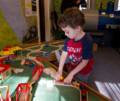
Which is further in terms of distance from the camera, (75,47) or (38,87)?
(75,47)

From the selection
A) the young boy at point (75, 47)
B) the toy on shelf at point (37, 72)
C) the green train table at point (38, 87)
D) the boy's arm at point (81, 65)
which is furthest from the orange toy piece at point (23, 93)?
the boy's arm at point (81, 65)

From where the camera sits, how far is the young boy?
1123mm

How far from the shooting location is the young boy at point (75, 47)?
3.68ft

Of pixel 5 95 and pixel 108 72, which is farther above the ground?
pixel 5 95

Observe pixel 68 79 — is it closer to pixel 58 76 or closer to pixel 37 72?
pixel 58 76

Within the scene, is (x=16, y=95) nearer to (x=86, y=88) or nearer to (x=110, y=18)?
(x=86, y=88)

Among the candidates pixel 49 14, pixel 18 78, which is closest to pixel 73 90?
pixel 18 78

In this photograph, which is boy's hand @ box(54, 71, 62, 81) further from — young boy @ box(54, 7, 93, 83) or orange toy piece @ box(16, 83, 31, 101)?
orange toy piece @ box(16, 83, 31, 101)

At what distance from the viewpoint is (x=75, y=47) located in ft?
4.18

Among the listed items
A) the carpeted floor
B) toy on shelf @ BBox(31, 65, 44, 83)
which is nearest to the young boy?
toy on shelf @ BBox(31, 65, 44, 83)

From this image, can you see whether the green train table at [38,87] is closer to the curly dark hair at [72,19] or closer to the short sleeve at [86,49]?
the short sleeve at [86,49]

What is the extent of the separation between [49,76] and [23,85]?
0.82ft

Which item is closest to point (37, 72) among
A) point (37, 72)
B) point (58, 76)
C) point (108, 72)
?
point (37, 72)

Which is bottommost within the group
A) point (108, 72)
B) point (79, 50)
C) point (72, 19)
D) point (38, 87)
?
→ point (108, 72)
